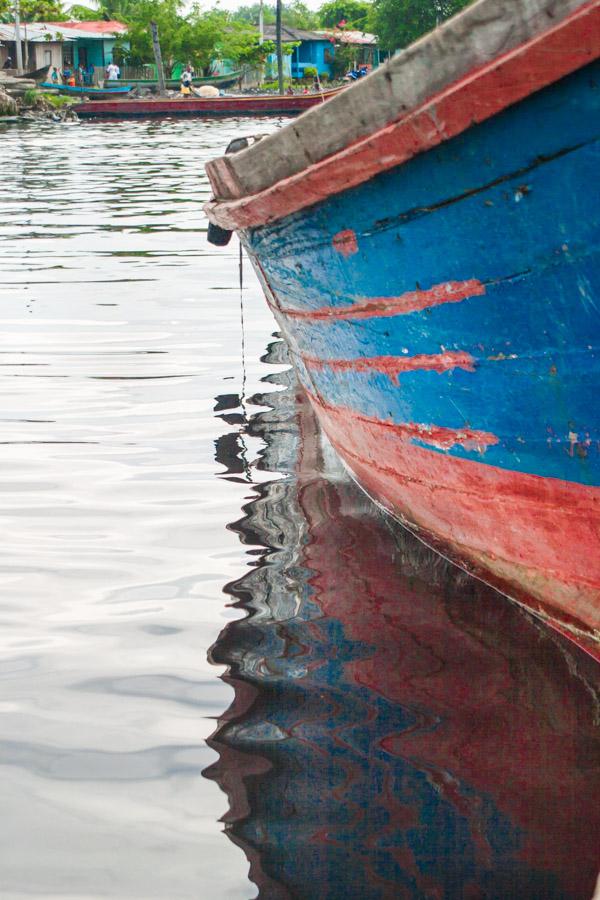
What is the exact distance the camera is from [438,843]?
2117 mm

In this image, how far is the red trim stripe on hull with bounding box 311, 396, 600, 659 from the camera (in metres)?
2.58

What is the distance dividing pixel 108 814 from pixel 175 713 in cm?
41

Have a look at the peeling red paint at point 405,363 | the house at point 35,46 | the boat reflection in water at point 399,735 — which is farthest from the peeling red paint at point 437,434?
the house at point 35,46

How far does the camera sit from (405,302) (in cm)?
272

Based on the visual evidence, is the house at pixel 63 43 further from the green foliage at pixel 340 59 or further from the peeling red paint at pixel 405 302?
the peeling red paint at pixel 405 302

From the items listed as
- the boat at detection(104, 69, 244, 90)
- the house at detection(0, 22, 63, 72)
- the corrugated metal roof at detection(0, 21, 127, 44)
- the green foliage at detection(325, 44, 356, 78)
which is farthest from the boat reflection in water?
the green foliage at detection(325, 44, 356, 78)

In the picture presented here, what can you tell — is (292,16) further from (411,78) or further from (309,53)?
(411,78)

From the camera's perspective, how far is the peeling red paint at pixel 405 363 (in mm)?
2652

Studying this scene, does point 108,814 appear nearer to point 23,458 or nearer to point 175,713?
point 175,713

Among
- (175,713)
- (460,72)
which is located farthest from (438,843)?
(460,72)

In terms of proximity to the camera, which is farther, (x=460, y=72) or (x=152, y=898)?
(x=460, y=72)

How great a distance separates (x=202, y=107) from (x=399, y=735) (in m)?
39.6

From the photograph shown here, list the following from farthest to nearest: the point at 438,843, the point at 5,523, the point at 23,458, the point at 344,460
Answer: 1. the point at 23,458
2. the point at 344,460
3. the point at 5,523
4. the point at 438,843

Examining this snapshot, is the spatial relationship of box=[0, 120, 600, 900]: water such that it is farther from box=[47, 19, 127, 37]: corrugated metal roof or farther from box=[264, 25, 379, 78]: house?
box=[264, 25, 379, 78]: house
